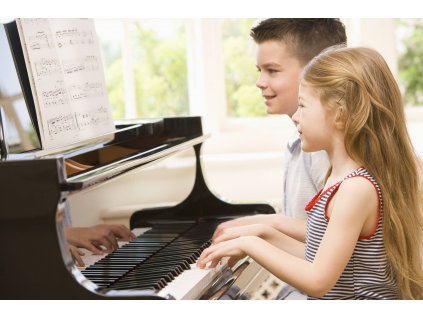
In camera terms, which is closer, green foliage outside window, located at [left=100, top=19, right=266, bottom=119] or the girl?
the girl

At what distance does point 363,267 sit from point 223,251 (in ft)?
1.11

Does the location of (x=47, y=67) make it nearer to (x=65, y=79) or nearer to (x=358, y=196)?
(x=65, y=79)

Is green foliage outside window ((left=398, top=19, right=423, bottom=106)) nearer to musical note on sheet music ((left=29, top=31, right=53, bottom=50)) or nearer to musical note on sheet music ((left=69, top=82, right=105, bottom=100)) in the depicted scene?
musical note on sheet music ((left=69, top=82, right=105, bottom=100))

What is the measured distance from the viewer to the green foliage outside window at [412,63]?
3.79m

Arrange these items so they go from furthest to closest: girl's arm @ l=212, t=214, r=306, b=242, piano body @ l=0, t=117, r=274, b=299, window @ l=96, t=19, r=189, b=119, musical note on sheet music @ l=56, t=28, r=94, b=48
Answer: window @ l=96, t=19, r=189, b=119 → girl's arm @ l=212, t=214, r=306, b=242 → musical note on sheet music @ l=56, t=28, r=94, b=48 → piano body @ l=0, t=117, r=274, b=299

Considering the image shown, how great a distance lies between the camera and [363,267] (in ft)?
5.62

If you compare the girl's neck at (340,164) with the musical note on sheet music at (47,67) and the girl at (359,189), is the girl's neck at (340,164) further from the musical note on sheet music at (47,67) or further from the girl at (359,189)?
the musical note on sheet music at (47,67)

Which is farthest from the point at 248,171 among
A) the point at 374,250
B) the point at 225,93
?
the point at 374,250

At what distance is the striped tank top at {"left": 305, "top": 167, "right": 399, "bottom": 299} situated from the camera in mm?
1695

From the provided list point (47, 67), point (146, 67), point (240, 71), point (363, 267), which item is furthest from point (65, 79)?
point (240, 71)

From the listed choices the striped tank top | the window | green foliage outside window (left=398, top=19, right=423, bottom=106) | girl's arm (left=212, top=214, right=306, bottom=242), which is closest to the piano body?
girl's arm (left=212, top=214, right=306, bottom=242)

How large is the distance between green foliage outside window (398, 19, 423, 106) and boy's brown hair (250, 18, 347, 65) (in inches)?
63.7

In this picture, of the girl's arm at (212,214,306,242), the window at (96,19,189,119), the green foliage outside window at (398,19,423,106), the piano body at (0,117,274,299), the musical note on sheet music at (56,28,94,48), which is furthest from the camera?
the green foliage outside window at (398,19,423,106)

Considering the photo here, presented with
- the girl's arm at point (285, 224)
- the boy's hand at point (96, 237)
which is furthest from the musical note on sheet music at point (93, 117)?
the girl's arm at point (285, 224)
